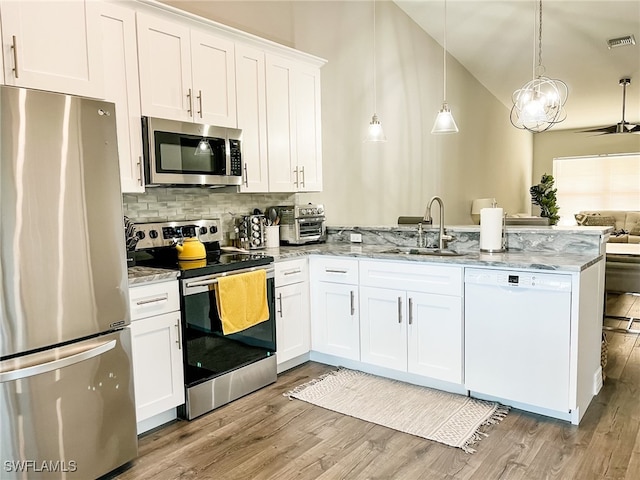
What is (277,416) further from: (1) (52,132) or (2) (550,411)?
(1) (52,132)

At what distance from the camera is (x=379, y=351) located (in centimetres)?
320

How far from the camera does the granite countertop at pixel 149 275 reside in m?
2.37

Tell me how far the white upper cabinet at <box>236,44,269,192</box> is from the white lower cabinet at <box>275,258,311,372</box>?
665 mm

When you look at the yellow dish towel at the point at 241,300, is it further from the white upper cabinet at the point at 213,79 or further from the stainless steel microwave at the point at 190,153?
the white upper cabinet at the point at 213,79

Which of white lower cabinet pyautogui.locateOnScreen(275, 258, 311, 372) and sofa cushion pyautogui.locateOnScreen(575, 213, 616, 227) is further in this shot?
sofa cushion pyautogui.locateOnScreen(575, 213, 616, 227)

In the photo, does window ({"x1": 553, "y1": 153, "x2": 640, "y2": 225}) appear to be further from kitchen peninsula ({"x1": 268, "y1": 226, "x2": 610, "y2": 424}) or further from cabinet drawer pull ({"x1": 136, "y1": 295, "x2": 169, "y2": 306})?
cabinet drawer pull ({"x1": 136, "y1": 295, "x2": 169, "y2": 306})

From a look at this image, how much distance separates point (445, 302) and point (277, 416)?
124 cm

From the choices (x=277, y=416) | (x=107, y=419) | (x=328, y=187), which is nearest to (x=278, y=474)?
(x=277, y=416)

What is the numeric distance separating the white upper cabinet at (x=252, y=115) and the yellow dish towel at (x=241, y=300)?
2.44 ft

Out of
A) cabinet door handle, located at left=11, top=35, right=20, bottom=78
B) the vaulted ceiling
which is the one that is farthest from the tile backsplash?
the vaulted ceiling

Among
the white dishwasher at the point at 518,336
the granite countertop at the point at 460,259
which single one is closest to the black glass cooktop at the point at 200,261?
the granite countertop at the point at 460,259

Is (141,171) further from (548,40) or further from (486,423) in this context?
(548,40)

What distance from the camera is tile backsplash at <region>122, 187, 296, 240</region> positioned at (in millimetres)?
3002

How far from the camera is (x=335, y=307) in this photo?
11.2 feet
